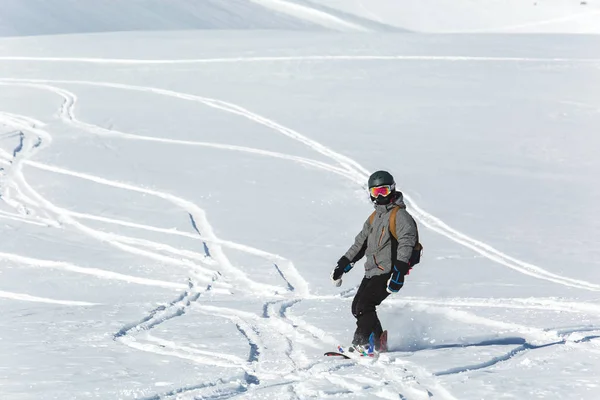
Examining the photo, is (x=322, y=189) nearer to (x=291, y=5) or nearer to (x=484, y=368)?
(x=484, y=368)

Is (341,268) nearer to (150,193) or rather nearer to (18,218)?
(18,218)

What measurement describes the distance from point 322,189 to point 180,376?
7.81 metres

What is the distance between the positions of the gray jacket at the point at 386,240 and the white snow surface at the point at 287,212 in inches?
28.1

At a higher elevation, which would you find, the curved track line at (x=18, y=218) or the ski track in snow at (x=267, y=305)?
the curved track line at (x=18, y=218)

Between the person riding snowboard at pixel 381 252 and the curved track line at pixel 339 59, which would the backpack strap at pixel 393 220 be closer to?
the person riding snowboard at pixel 381 252

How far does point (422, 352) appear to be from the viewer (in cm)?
667

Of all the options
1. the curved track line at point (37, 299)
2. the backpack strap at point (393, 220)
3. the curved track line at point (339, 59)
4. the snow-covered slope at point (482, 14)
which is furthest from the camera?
the snow-covered slope at point (482, 14)

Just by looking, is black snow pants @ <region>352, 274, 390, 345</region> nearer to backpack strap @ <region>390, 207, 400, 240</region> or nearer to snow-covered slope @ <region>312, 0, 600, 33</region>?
backpack strap @ <region>390, 207, 400, 240</region>

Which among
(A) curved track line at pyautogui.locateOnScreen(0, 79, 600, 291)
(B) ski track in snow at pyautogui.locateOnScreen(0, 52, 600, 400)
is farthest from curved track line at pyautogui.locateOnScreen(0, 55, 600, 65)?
(B) ski track in snow at pyautogui.locateOnScreen(0, 52, 600, 400)

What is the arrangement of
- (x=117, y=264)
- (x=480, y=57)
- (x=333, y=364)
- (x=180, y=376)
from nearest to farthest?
1. (x=180, y=376)
2. (x=333, y=364)
3. (x=117, y=264)
4. (x=480, y=57)

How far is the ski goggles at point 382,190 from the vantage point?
6.60m

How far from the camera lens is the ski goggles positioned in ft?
21.7

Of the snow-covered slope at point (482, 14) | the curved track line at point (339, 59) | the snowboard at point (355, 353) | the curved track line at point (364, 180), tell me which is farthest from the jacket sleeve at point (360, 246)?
the snow-covered slope at point (482, 14)

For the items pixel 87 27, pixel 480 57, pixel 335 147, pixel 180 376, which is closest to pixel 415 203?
pixel 335 147
